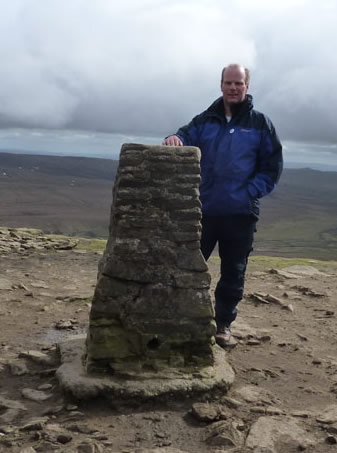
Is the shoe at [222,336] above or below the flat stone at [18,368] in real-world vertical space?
above

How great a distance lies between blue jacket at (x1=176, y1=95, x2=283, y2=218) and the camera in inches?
334

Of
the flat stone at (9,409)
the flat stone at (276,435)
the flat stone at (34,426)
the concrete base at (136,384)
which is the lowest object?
the flat stone at (9,409)

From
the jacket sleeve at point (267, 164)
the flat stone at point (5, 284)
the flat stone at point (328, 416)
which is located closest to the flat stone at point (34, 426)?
the flat stone at point (328, 416)

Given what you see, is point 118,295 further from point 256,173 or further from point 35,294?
point 35,294

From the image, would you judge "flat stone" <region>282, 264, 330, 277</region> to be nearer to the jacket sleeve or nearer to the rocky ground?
the rocky ground

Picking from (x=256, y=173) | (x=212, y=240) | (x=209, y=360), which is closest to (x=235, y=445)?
(x=209, y=360)

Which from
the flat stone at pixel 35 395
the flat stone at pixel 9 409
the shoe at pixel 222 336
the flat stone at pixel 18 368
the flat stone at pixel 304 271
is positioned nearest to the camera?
the flat stone at pixel 9 409

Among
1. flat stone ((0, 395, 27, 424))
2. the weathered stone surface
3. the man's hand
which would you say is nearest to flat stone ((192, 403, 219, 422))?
flat stone ((0, 395, 27, 424))

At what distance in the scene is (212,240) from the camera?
358 inches

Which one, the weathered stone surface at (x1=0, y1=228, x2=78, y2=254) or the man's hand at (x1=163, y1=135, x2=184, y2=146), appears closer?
the man's hand at (x1=163, y1=135, x2=184, y2=146)

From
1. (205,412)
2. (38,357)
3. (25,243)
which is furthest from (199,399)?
(25,243)

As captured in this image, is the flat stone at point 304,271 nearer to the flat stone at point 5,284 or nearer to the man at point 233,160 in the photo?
the flat stone at point 5,284

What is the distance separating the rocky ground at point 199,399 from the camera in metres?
6.46

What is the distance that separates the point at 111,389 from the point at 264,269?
12199 mm
